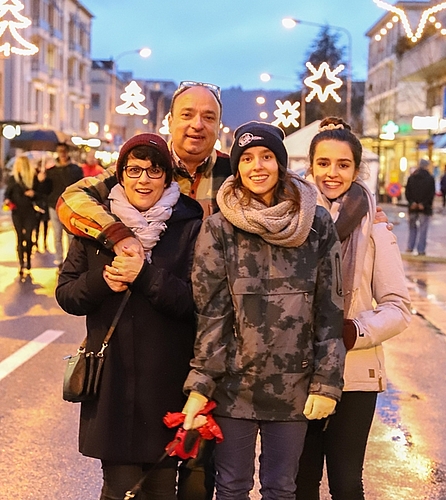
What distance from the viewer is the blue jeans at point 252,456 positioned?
10.1 ft

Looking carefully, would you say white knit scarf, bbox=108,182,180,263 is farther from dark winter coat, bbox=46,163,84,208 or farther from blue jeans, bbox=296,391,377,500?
dark winter coat, bbox=46,163,84,208

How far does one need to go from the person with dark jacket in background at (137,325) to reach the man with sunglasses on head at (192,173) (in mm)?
129

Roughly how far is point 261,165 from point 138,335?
2.80ft

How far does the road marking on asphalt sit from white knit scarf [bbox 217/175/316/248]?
4.50 meters

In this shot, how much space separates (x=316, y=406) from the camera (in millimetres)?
3023

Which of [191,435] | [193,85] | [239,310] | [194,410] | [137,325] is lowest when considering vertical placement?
[191,435]

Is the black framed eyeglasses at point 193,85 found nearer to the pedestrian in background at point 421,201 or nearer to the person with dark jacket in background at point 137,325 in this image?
the person with dark jacket in background at point 137,325

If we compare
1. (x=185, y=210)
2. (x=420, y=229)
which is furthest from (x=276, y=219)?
(x=420, y=229)

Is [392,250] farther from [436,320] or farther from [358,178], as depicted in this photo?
[436,320]

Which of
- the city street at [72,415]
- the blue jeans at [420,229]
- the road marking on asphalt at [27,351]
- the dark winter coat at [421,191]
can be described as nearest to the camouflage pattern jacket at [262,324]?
the city street at [72,415]

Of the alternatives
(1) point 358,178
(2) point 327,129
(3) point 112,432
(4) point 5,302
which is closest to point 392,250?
(1) point 358,178

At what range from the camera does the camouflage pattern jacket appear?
3014 millimetres

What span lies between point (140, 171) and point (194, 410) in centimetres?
100

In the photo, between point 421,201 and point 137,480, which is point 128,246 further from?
point 421,201
